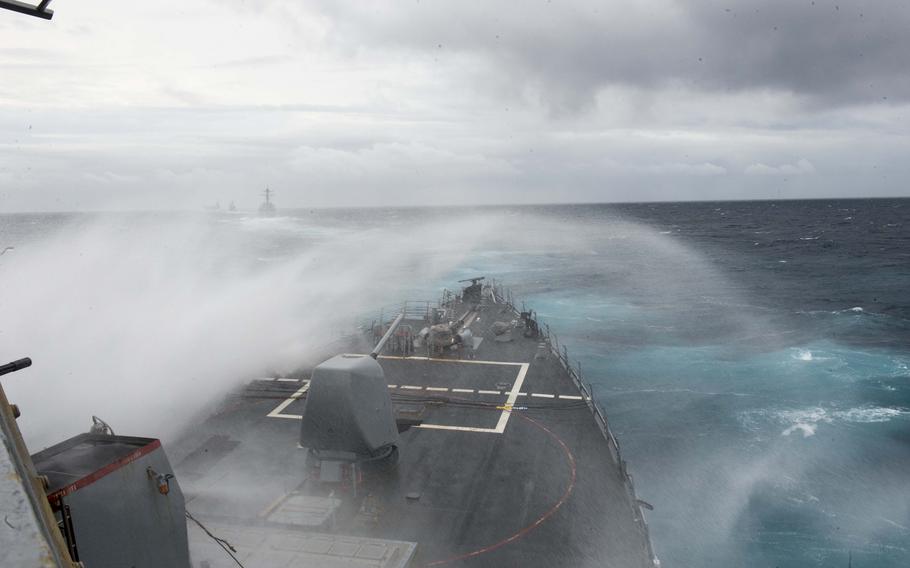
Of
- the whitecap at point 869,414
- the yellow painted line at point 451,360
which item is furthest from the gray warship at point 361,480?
the whitecap at point 869,414

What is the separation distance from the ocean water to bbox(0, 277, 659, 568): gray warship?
8.15m

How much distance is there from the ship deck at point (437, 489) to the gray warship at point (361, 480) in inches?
1.9

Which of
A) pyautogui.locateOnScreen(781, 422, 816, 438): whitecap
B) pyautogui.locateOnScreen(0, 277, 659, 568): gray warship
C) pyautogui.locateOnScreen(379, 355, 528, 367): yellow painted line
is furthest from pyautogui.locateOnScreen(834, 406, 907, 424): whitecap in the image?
pyautogui.locateOnScreen(379, 355, 528, 367): yellow painted line

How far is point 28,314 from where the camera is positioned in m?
30.2

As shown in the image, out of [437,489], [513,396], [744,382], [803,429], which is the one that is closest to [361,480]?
[437,489]

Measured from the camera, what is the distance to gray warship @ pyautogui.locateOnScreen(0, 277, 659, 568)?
7.02m

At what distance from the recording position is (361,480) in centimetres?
1778

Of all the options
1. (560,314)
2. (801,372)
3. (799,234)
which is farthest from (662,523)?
(799,234)

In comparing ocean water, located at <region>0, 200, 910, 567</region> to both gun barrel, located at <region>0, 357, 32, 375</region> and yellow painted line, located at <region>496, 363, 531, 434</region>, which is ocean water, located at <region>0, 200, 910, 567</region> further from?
gun barrel, located at <region>0, 357, 32, 375</region>

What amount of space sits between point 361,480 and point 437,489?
220cm

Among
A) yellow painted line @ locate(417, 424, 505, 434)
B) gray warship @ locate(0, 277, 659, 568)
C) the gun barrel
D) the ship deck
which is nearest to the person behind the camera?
the gun barrel

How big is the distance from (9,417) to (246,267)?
97531 millimetres

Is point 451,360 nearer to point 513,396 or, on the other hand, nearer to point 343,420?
point 513,396

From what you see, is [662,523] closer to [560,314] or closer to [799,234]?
[560,314]
